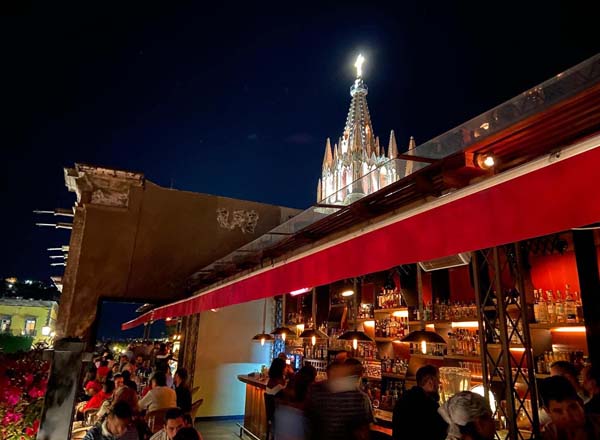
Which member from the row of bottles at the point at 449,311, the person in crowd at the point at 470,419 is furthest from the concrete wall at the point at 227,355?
the person in crowd at the point at 470,419

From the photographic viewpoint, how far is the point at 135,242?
1365cm

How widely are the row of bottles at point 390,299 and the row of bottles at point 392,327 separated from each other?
0.30m

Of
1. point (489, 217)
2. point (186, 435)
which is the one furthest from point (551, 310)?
point (186, 435)

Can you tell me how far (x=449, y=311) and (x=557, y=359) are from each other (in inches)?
69.8

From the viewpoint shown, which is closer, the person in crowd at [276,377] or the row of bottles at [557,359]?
the row of bottles at [557,359]

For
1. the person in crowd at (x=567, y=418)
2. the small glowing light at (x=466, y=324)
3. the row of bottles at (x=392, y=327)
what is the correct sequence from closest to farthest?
the person in crowd at (x=567, y=418)
the small glowing light at (x=466, y=324)
the row of bottles at (x=392, y=327)

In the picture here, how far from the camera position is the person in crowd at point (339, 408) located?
3.39 m

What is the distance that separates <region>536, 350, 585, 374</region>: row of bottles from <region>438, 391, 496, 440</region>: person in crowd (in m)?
3.39

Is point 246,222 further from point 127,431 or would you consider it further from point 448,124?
point 448,124

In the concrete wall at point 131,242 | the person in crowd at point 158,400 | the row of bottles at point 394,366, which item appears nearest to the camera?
the person in crowd at point 158,400

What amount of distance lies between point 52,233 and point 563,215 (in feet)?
220

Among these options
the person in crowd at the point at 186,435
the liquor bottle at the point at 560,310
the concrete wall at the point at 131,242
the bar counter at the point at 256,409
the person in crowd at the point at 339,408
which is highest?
the concrete wall at the point at 131,242

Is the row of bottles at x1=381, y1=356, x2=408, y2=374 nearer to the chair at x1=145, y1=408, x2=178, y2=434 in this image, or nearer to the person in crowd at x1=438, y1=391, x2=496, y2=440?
the chair at x1=145, y1=408, x2=178, y2=434

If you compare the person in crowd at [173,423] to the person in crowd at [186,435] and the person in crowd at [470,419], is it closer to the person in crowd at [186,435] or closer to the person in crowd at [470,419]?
the person in crowd at [186,435]
